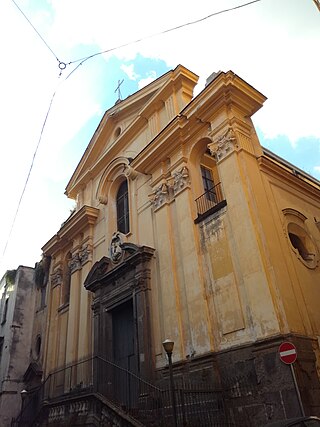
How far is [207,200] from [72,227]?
747cm

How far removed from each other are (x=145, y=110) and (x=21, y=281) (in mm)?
11020

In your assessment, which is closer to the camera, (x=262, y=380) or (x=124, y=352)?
(x=262, y=380)

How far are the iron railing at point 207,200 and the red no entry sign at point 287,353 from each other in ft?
14.4

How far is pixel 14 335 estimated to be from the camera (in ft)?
58.5

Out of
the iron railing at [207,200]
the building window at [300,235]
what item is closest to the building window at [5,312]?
the iron railing at [207,200]

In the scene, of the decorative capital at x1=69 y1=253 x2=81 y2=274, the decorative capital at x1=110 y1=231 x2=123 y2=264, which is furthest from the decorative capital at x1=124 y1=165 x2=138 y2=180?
the decorative capital at x1=69 y1=253 x2=81 y2=274

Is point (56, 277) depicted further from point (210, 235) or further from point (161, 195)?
point (210, 235)

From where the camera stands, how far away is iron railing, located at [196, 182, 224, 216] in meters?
10.6

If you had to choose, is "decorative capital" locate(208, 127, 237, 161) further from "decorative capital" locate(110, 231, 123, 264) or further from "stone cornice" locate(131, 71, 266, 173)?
"decorative capital" locate(110, 231, 123, 264)

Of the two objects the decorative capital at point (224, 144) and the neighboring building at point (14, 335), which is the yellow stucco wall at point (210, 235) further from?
the neighboring building at point (14, 335)

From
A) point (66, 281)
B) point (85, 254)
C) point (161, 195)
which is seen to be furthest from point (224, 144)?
point (66, 281)

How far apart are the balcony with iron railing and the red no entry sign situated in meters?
3.85

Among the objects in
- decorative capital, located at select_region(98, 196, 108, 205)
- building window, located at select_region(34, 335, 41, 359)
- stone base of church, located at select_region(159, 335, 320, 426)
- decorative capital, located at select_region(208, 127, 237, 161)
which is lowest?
stone base of church, located at select_region(159, 335, 320, 426)

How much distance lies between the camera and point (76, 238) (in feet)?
53.8
